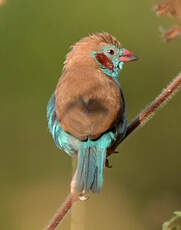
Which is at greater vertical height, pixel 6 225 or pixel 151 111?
pixel 151 111

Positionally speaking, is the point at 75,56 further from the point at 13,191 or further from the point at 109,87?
the point at 13,191

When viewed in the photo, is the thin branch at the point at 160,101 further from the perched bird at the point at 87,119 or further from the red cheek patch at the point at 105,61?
the red cheek patch at the point at 105,61

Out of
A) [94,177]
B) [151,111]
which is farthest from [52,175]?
[151,111]

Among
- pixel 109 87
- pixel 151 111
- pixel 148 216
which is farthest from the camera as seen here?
pixel 148 216

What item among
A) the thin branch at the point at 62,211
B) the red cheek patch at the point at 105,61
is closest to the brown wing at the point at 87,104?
the red cheek patch at the point at 105,61

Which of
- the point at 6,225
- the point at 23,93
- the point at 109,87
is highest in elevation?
the point at 109,87

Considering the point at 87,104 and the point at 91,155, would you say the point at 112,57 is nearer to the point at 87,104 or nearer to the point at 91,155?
the point at 87,104

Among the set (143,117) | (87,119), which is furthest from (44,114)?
(143,117)
